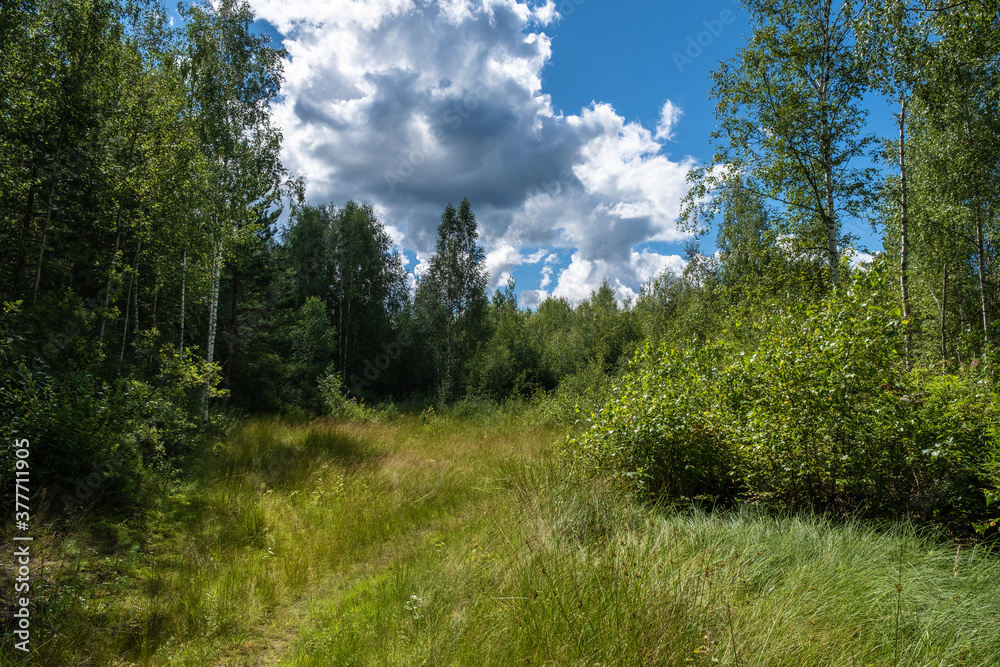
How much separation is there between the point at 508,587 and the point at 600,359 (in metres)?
18.0

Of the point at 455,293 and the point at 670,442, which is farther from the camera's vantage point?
the point at 455,293

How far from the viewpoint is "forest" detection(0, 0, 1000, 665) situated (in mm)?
4535

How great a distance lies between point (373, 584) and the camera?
3.96m

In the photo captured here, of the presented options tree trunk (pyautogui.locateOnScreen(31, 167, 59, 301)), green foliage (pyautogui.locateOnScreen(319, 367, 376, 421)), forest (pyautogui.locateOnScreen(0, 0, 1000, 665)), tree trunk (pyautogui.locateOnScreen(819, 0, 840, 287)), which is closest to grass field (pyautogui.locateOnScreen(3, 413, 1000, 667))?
forest (pyautogui.locateOnScreen(0, 0, 1000, 665))

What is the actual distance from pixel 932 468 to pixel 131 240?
46.0ft

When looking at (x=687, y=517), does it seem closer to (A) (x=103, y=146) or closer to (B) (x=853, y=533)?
(B) (x=853, y=533)

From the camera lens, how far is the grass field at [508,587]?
2.39 metres

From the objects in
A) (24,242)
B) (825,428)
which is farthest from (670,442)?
(24,242)

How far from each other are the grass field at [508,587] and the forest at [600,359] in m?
0.09

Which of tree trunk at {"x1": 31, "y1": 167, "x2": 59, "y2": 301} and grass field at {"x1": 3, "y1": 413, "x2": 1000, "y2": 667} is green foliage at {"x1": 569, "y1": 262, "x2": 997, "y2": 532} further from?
tree trunk at {"x1": 31, "y1": 167, "x2": 59, "y2": 301}

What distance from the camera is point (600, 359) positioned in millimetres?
20469

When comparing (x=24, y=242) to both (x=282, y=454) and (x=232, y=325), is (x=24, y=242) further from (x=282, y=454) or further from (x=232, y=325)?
(x=232, y=325)
